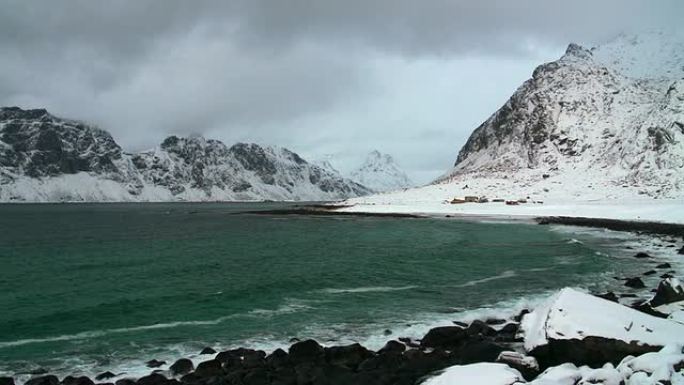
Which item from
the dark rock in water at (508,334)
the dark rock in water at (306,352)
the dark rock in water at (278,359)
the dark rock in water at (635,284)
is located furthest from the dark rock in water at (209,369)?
the dark rock in water at (635,284)

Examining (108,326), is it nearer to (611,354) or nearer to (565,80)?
(611,354)

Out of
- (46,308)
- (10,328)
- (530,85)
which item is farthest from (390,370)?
(530,85)

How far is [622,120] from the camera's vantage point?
151500mm

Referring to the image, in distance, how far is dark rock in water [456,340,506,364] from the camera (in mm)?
14922

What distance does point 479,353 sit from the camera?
15.2 m

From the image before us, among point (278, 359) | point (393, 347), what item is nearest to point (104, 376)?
point (278, 359)

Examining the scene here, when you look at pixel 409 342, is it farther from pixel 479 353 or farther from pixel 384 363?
pixel 479 353

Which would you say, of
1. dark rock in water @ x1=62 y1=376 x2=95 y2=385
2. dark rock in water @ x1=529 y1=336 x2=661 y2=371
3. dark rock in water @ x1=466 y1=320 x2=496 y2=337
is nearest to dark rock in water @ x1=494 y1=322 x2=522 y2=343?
dark rock in water @ x1=466 y1=320 x2=496 y2=337

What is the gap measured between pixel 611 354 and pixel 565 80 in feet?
606

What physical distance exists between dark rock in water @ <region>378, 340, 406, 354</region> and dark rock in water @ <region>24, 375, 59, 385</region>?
32.8ft

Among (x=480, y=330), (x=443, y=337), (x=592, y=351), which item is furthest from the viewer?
(x=480, y=330)

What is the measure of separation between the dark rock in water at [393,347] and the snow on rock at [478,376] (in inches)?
205

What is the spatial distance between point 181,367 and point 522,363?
33.3ft

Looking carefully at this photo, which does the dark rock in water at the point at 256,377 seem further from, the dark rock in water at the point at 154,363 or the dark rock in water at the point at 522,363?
the dark rock in water at the point at 522,363
